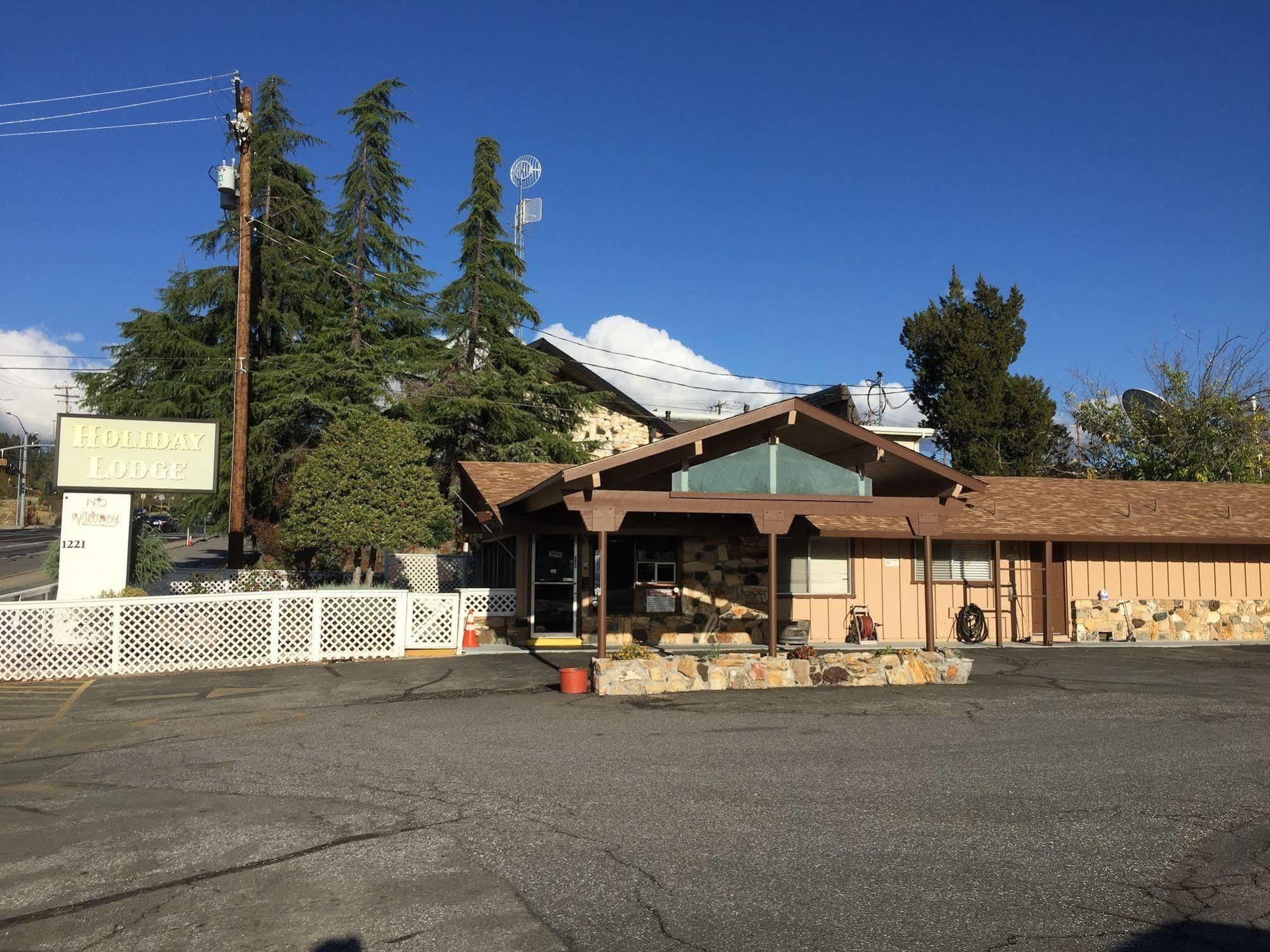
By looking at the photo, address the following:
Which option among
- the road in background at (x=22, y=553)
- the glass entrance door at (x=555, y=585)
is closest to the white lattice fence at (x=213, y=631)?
the glass entrance door at (x=555, y=585)

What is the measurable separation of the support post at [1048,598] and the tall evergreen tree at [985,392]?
18.7 m

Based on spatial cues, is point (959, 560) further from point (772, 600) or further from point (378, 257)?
point (378, 257)

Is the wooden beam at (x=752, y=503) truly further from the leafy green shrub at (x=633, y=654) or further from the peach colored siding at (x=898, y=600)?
the peach colored siding at (x=898, y=600)

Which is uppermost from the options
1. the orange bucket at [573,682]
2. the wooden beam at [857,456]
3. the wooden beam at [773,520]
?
the wooden beam at [857,456]

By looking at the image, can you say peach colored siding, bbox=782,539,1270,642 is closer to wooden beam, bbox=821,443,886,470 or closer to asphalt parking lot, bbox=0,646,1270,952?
wooden beam, bbox=821,443,886,470

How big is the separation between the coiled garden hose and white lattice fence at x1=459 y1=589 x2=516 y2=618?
366 inches

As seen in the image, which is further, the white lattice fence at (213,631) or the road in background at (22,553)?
the road in background at (22,553)

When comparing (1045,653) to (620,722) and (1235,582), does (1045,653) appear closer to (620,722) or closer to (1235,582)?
(1235,582)

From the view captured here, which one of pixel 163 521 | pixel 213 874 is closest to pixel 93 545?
pixel 213 874

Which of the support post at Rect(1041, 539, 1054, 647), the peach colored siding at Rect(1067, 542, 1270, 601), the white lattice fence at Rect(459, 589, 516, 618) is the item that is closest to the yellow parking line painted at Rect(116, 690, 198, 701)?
the white lattice fence at Rect(459, 589, 516, 618)

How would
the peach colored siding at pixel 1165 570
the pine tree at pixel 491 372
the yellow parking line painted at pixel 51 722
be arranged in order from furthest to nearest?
the pine tree at pixel 491 372 < the peach colored siding at pixel 1165 570 < the yellow parking line painted at pixel 51 722

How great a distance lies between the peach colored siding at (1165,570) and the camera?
22250 millimetres

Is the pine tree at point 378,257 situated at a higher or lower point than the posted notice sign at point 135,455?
higher

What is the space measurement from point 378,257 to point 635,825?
29679 mm
